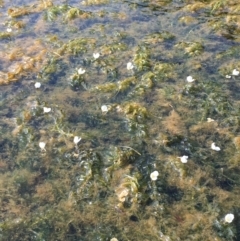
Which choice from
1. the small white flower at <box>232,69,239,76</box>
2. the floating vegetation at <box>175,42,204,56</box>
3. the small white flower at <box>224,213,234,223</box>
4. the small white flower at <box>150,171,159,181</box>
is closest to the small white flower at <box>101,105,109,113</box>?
the small white flower at <box>150,171,159,181</box>

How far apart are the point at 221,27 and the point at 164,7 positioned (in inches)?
53.1

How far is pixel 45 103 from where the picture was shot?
6.29 metres

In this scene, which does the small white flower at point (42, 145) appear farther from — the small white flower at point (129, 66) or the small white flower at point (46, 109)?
the small white flower at point (129, 66)

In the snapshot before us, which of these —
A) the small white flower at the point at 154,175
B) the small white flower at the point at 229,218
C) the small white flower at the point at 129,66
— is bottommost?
the small white flower at the point at 229,218

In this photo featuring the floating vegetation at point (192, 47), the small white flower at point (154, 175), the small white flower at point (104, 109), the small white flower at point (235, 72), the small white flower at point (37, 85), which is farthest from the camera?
the floating vegetation at point (192, 47)

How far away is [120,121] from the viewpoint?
19.5ft

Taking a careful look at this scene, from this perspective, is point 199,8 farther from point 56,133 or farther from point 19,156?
point 19,156

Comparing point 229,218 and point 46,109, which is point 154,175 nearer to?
point 229,218

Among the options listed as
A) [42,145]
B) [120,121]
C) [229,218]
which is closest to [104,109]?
[120,121]

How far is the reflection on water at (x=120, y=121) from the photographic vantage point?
4719 millimetres

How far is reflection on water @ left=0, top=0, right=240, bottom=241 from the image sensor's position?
15.5 ft

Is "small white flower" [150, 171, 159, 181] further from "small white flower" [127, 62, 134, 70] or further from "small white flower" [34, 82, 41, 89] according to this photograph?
"small white flower" [34, 82, 41, 89]

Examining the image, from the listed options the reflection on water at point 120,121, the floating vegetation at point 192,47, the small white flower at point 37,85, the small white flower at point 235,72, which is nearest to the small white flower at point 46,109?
the reflection on water at point 120,121

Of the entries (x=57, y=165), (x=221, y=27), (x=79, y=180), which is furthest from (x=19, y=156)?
(x=221, y=27)
